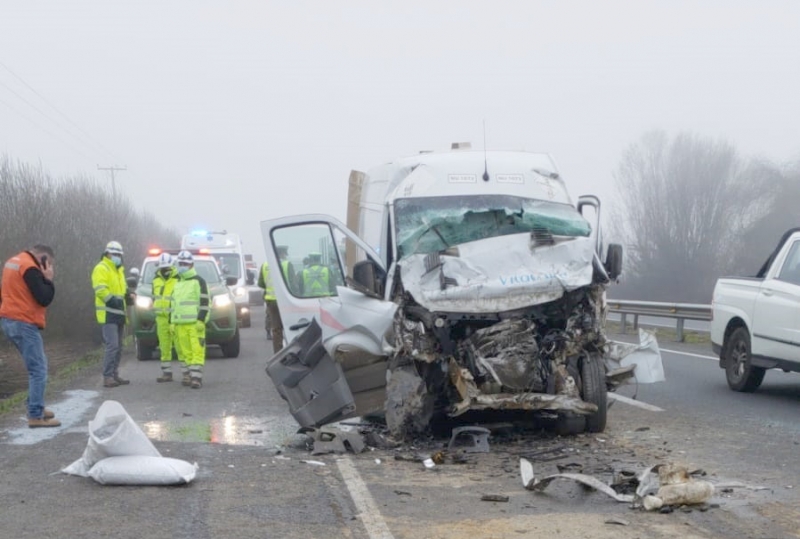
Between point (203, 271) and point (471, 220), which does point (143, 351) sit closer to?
point (203, 271)

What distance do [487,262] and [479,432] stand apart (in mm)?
1456

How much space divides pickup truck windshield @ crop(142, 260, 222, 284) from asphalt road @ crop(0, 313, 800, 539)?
768 cm

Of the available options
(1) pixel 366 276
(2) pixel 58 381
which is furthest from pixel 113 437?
(2) pixel 58 381

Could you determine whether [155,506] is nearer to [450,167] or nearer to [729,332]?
[450,167]

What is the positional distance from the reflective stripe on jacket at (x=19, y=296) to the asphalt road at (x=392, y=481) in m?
1.09

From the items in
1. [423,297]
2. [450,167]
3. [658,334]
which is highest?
[450,167]

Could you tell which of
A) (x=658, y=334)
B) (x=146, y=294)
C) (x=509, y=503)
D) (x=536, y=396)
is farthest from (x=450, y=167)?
(x=658, y=334)

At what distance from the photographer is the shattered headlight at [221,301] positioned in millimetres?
18359

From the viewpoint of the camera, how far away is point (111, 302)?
13875 millimetres

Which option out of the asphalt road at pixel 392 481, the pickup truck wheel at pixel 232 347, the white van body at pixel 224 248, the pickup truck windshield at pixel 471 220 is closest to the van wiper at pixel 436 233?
the pickup truck windshield at pixel 471 220

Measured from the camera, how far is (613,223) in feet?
166

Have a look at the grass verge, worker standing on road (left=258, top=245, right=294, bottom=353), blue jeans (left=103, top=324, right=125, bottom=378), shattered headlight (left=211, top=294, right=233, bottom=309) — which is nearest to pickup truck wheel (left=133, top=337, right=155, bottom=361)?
the grass verge

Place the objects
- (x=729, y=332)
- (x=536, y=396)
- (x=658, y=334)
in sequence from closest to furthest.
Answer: (x=536, y=396)
(x=729, y=332)
(x=658, y=334)

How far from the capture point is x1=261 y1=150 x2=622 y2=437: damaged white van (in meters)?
Answer: 8.63
